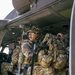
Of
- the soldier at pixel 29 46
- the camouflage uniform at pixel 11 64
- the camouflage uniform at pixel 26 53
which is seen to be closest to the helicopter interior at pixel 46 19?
the soldier at pixel 29 46

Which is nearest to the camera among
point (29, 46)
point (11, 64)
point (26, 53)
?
point (26, 53)

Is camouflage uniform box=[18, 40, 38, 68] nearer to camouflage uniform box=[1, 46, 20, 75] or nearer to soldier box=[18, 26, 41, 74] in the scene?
soldier box=[18, 26, 41, 74]

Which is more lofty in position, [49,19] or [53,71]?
[49,19]

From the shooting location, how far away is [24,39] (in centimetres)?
476

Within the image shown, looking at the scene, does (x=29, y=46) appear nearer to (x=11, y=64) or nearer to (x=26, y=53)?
(x=26, y=53)

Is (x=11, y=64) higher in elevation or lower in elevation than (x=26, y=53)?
lower

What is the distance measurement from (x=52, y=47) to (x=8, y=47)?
2.70 meters

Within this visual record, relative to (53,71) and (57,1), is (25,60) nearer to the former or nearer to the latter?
(53,71)

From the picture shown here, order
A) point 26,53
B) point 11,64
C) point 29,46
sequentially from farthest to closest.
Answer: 1. point 11,64
2. point 29,46
3. point 26,53

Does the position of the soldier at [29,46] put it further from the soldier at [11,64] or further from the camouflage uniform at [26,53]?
the soldier at [11,64]

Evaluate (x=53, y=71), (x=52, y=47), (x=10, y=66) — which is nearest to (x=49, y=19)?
(x=52, y=47)

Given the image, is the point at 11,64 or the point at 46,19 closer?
the point at 46,19

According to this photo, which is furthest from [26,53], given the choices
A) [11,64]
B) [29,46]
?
[11,64]

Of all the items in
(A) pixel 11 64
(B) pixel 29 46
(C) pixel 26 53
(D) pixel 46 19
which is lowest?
(A) pixel 11 64
